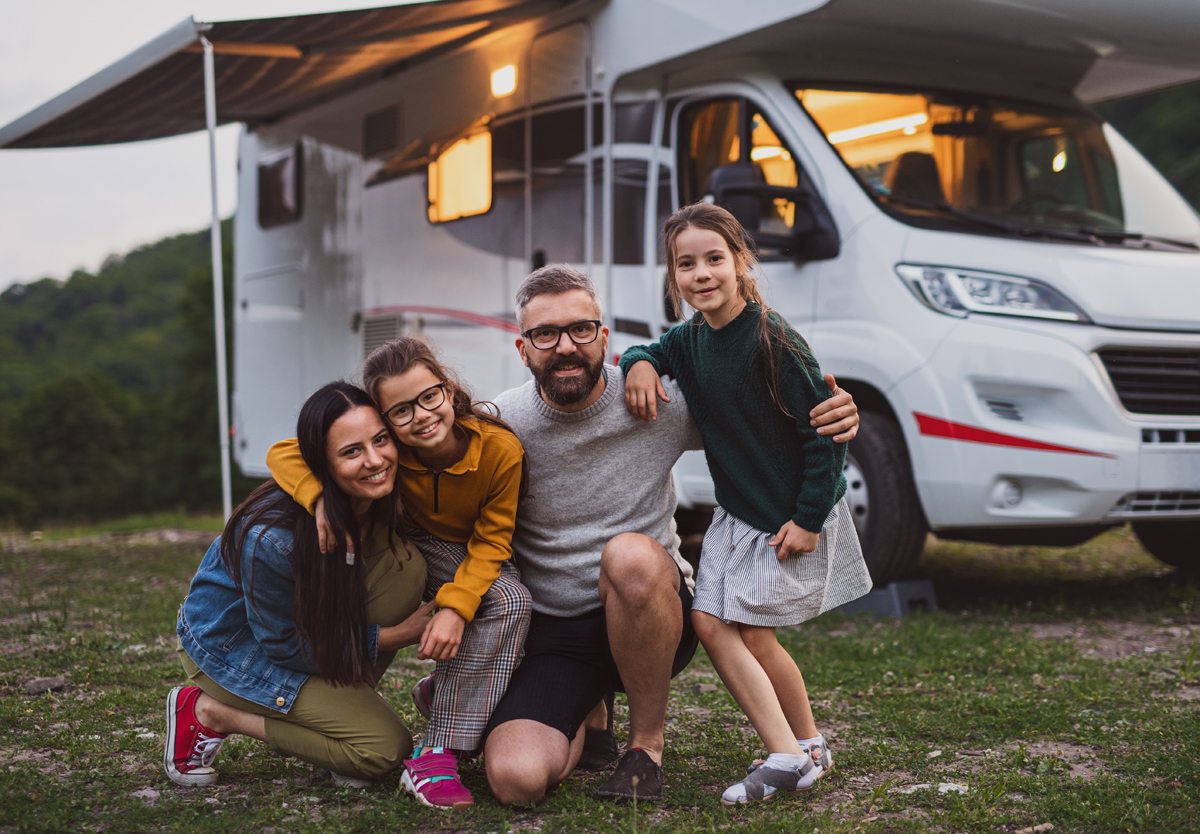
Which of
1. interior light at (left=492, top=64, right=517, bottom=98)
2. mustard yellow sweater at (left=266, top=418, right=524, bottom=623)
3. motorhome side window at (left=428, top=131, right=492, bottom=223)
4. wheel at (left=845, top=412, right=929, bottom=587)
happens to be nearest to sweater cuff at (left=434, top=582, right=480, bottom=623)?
mustard yellow sweater at (left=266, top=418, right=524, bottom=623)

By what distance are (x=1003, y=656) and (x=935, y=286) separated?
1440 millimetres

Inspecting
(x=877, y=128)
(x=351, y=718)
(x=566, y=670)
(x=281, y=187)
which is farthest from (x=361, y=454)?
(x=281, y=187)

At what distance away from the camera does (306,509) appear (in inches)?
102

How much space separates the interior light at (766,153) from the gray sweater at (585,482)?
2263mm

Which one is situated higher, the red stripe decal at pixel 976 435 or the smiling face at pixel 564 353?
the smiling face at pixel 564 353

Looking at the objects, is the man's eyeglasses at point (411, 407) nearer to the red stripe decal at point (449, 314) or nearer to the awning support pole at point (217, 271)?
the awning support pole at point (217, 271)

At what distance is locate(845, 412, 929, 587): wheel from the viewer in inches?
183

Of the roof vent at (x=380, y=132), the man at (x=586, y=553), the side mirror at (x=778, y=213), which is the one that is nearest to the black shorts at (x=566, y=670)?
the man at (x=586, y=553)

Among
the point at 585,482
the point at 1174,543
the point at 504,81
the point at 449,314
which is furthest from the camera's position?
the point at 449,314

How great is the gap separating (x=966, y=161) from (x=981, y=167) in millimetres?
77

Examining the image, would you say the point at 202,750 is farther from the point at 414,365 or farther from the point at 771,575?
the point at 771,575

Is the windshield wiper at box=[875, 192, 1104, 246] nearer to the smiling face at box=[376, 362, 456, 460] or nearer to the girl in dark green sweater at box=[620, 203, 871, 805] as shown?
the girl in dark green sweater at box=[620, 203, 871, 805]

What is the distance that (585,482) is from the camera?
286 centimetres

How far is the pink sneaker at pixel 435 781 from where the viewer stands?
255 centimetres
